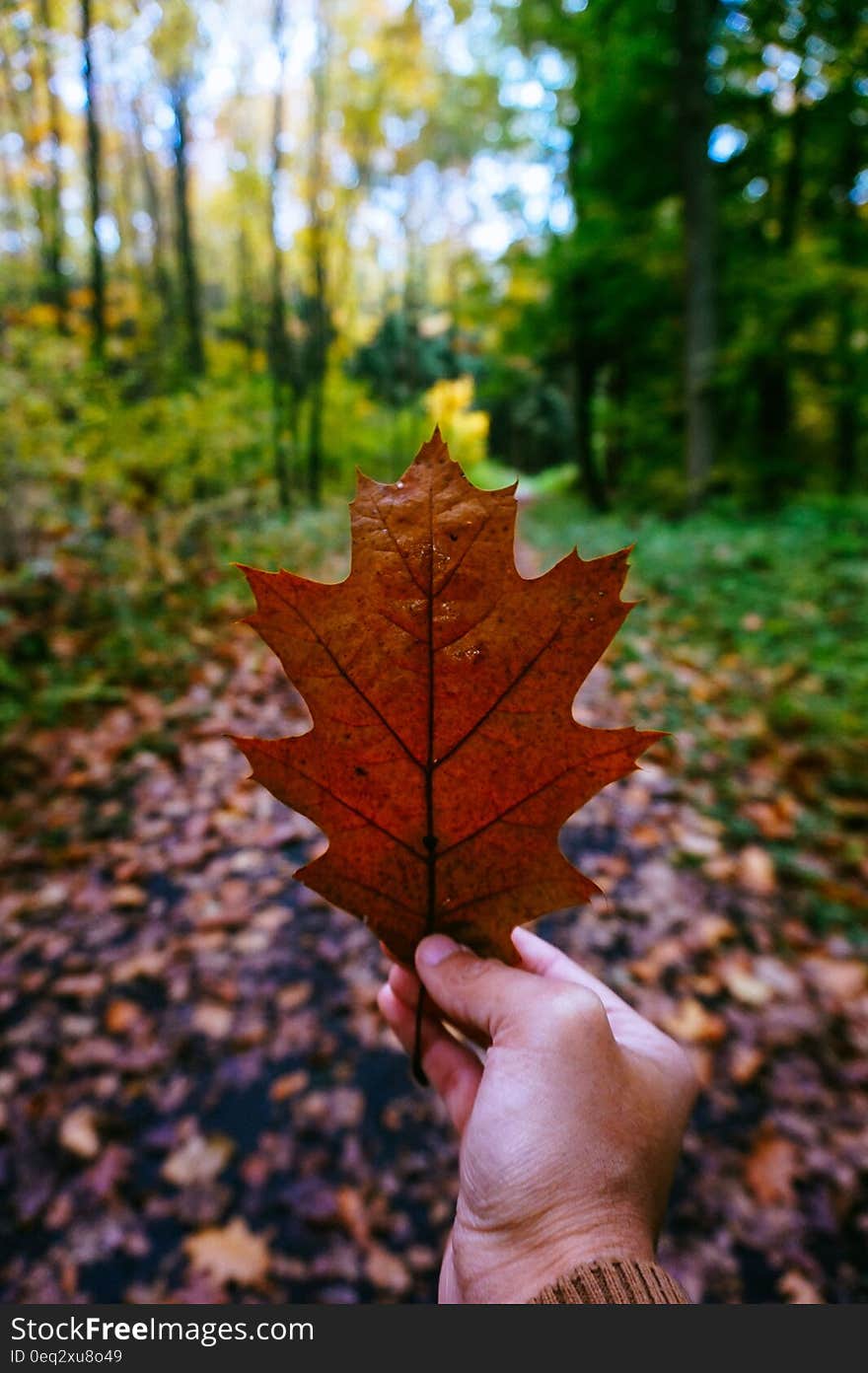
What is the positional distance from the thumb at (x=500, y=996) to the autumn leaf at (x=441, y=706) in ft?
0.41

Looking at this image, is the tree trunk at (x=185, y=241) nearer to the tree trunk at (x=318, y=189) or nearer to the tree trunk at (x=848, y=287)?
the tree trunk at (x=318, y=189)

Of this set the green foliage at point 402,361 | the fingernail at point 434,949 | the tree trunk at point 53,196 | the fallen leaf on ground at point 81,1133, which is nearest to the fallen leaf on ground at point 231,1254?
the fallen leaf on ground at point 81,1133

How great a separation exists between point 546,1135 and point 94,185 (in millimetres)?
11126

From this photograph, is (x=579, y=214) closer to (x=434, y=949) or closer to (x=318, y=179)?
(x=318, y=179)

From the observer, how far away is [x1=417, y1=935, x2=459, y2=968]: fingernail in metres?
0.95

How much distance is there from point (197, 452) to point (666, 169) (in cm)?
804

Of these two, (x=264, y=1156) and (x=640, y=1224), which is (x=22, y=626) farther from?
(x=640, y=1224)

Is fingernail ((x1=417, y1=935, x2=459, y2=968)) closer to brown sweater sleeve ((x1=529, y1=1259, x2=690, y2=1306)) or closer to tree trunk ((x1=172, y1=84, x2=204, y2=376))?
brown sweater sleeve ((x1=529, y1=1259, x2=690, y2=1306))

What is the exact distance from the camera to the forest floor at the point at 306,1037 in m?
1.89

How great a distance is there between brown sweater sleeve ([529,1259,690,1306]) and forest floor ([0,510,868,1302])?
4.33 ft

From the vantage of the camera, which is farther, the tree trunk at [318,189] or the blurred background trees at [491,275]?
the tree trunk at [318,189]

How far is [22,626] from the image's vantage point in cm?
464

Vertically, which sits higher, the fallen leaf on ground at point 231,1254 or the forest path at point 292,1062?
the forest path at point 292,1062

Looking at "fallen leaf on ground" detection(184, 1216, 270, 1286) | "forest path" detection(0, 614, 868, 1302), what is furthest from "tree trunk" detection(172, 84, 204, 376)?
"fallen leaf on ground" detection(184, 1216, 270, 1286)
